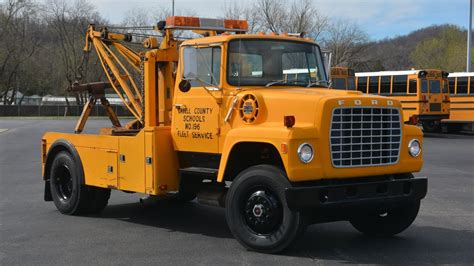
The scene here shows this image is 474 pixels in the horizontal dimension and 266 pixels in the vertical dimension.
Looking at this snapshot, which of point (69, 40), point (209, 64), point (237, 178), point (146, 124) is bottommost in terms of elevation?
point (237, 178)

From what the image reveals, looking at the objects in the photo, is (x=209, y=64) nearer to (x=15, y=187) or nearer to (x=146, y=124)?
(x=146, y=124)

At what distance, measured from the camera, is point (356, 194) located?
22.0 ft

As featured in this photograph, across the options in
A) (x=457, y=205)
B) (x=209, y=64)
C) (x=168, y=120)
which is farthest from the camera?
(x=457, y=205)

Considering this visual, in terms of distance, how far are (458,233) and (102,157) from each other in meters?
5.10

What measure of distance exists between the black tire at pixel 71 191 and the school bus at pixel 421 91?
21166 millimetres

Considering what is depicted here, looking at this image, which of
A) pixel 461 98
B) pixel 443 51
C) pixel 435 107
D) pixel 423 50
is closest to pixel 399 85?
pixel 435 107

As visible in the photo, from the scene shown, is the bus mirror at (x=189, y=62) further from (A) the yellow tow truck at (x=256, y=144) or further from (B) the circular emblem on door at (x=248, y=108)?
(B) the circular emblem on door at (x=248, y=108)

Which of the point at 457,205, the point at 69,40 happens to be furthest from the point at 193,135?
the point at 69,40

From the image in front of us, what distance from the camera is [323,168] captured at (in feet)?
21.3

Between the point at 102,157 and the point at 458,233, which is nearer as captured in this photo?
the point at 458,233

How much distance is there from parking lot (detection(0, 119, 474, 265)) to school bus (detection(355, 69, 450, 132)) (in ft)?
58.1

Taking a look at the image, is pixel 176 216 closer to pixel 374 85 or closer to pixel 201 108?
pixel 201 108

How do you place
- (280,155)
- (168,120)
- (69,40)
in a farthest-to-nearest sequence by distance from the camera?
1. (69,40)
2. (168,120)
3. (280,155)

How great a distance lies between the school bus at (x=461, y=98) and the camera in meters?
30.6
